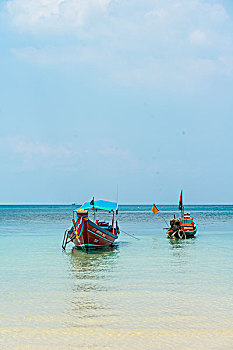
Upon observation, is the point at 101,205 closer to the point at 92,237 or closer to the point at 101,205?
the point at 101,205

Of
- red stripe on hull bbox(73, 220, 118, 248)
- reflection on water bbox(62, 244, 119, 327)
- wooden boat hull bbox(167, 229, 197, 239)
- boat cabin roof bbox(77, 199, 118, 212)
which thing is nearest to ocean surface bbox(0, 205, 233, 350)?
reflection on water bbox(62, 244, 119, 327)

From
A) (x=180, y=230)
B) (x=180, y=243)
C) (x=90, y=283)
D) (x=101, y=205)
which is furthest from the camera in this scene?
(x=180, y=230)

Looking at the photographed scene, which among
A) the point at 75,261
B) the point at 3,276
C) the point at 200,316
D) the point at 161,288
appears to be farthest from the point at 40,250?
the point at 200,316

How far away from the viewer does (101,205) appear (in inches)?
1091

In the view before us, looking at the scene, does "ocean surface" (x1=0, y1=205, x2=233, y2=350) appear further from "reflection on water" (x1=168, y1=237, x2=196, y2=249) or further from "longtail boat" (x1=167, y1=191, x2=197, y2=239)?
"longtail boat" (x1=167, y1=191, x2=197, y2=239)

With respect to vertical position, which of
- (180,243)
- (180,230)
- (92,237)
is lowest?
(180,243)

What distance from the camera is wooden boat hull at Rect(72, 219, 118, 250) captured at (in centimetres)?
2411

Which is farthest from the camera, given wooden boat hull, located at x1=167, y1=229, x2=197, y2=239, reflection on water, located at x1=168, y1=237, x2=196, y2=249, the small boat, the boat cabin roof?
wooden boat hull, located at x1=167, y1=229, x2=197, y2=239

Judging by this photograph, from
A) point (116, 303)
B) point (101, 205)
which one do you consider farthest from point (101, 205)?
point (116, 303)

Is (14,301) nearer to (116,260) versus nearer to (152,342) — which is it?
(152,342)

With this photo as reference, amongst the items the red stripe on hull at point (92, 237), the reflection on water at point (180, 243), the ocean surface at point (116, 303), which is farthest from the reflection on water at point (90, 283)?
the reflection on water at point (180, 243)

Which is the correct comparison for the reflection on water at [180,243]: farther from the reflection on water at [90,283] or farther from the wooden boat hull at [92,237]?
the reflection on water at [90,283]

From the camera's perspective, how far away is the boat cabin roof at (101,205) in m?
26.9

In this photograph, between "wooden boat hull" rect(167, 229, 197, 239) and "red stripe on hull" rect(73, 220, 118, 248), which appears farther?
"wooden boat hull" rect(167, 229, 197, 239)
